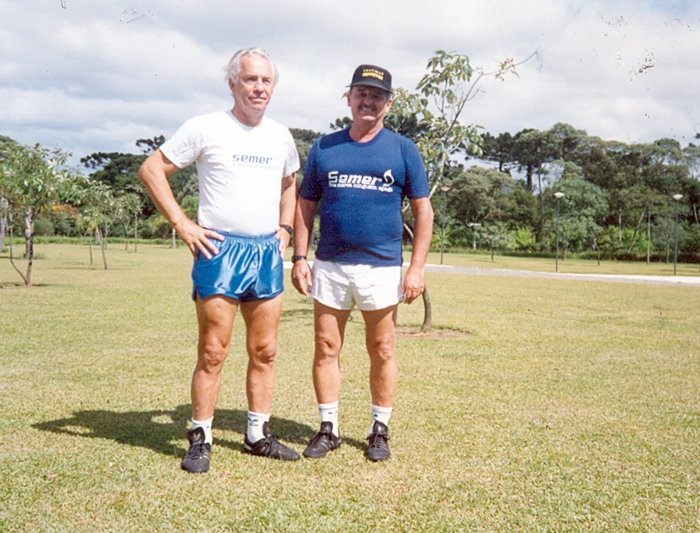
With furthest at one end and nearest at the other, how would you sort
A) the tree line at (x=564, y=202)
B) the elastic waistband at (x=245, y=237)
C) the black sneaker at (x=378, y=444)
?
the tree line at (x=564, y=202)
the black sneaker at (x=378, y=444)
the elastic waistband at (x=245, y=237)

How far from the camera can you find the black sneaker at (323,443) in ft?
12.9

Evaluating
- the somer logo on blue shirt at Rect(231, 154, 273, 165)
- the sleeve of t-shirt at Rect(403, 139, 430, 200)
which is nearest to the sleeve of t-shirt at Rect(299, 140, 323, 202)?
the somer logo on blue shirt at Rect(231, 154, 273, 165)

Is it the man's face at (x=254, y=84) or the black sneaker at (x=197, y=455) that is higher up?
the man's face at (x=254, y=84)

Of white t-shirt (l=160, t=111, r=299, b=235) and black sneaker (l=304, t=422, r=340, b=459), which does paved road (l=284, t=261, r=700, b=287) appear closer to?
black sneaker (l=304, t=422, r=340, b=459)

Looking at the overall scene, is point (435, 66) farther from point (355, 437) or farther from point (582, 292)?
point (582, 292)

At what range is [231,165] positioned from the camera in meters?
3.63

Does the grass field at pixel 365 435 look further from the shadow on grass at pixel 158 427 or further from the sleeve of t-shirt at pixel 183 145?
the sleeve of t-shirt at pixel 183 145

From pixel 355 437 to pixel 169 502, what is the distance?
146 cm

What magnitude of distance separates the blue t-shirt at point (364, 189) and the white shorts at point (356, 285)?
2.0 inches

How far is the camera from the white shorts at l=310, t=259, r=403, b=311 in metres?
3.89

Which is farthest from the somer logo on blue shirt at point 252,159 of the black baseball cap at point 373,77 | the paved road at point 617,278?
the paved road at point 617,278

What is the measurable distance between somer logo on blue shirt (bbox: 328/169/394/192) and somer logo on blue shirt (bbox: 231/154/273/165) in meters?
0.38

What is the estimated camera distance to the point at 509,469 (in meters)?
3.82

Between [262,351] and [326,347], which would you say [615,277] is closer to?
[326,347]
